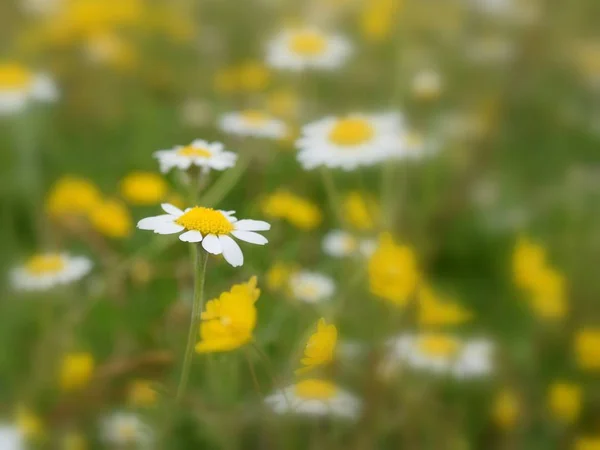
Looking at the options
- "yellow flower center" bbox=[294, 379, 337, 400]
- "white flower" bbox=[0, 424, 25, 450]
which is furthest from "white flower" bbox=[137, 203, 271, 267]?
"white flower" bbox=[0, 424, 25, 450]

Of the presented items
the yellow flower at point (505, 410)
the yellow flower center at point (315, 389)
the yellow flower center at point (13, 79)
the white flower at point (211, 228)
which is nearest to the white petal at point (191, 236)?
the white flower at point (211, 228)

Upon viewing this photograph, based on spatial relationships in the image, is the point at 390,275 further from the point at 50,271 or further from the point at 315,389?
the point at 50,271

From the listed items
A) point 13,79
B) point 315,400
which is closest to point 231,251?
point 315,400

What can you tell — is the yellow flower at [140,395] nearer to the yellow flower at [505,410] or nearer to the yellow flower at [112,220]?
the yellow flower at [112,220]

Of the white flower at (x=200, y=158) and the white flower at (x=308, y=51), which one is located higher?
the white flower at (x=308, y=51)

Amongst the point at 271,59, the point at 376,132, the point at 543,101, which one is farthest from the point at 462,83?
the point at 376,132
